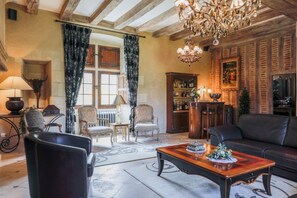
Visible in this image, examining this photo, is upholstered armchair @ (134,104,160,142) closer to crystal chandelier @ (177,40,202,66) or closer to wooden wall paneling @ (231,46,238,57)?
crystal chandelier @ (177,40,202,66)

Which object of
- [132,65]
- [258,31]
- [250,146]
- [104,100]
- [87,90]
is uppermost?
[258,31]

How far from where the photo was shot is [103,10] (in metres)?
5.14

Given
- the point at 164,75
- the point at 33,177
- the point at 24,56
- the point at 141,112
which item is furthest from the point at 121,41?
the point at 33,177

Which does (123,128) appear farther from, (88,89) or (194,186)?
(194,186)

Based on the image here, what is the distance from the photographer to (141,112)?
662cm

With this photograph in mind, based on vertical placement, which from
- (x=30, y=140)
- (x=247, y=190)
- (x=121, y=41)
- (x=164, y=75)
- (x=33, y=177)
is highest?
(x=121, y=41)

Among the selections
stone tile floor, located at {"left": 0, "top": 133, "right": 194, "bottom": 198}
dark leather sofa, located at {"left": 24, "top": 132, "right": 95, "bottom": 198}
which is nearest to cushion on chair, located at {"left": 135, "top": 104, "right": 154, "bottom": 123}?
stone tile floor, located at {"left": 0, "top": 133, "right": 194, "bottom": 198}

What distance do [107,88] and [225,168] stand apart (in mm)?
5346

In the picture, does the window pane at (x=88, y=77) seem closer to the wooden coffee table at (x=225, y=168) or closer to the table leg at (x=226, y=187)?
the wooden coffee table at (x=225, y=168)

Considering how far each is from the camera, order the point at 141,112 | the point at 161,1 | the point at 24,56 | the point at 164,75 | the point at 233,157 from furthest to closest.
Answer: the point at 164,75
the point at 141,112
the point at 24,56
the point at 161,1
the point at 233,157

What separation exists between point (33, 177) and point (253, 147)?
3.28 meters

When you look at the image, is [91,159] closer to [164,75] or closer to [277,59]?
[164,75]

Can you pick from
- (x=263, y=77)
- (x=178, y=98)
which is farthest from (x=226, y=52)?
(x=178, y=98)

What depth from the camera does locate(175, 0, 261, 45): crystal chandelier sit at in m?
3.34
